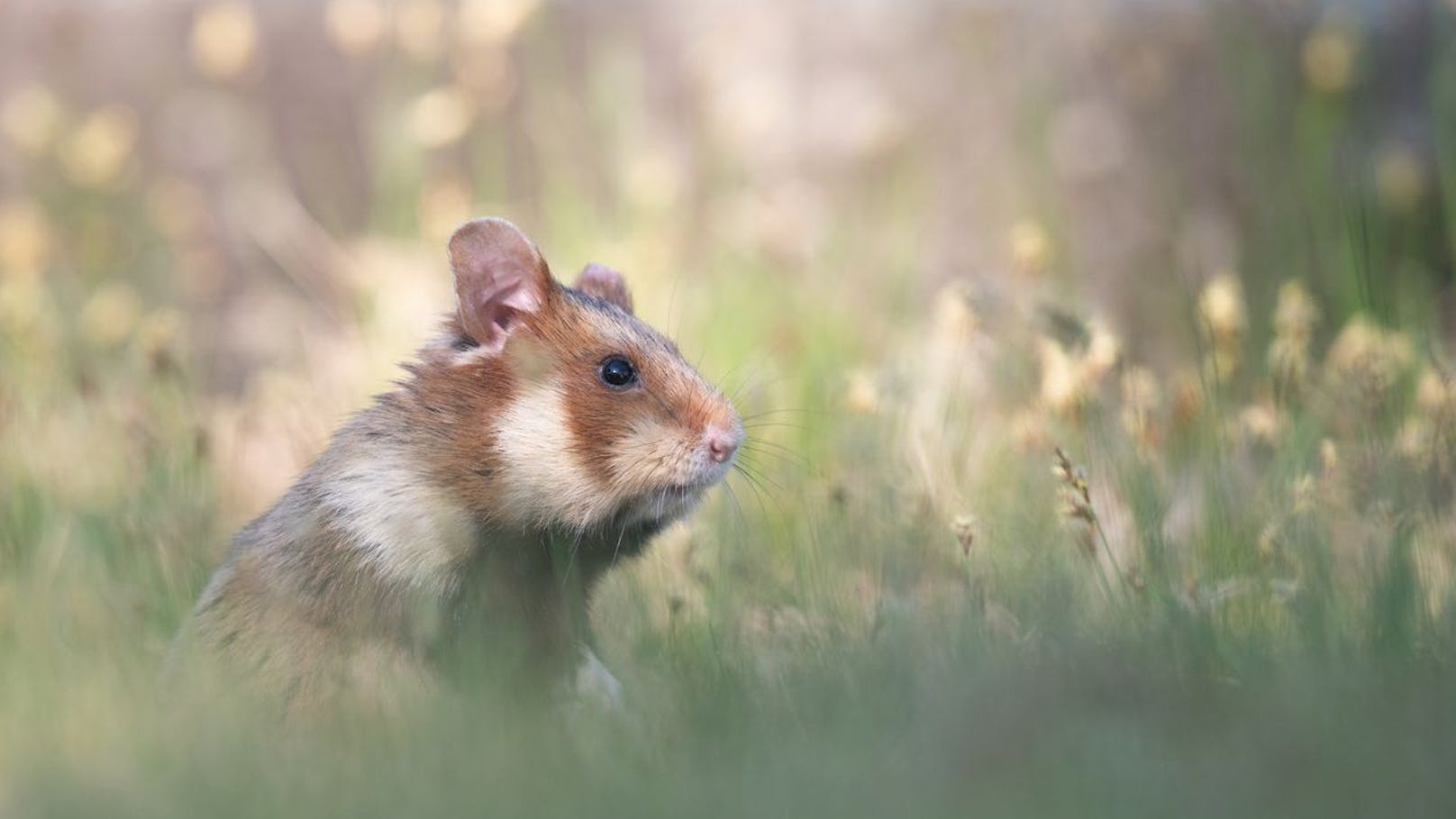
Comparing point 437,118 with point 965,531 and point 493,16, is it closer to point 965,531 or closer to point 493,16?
point 493,16

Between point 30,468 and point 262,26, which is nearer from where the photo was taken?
point 30,468

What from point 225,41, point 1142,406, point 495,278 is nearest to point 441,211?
point 225,41

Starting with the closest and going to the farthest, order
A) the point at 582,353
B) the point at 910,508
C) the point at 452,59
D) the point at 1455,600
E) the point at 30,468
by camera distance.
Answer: the point at 1455,600 < the point at 582,353 < the point at 910,508 < the point at 30,468 < the point at 452,59

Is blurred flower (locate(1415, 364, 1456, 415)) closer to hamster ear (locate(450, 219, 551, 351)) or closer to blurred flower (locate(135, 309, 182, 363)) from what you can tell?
hamster ear (locate(450, 219, 551, 351))

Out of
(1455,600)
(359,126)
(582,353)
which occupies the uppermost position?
(359,126)

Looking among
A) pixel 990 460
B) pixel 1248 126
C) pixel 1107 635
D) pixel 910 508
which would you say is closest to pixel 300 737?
pixel 1107 635

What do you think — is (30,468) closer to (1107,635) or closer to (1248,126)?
(1107,635)

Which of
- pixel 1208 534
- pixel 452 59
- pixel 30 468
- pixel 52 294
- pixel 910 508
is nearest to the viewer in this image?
pixel 1208 534

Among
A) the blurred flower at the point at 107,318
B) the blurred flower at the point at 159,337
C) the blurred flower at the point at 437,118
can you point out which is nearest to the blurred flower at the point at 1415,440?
the blurred flower at the point at 159,337
